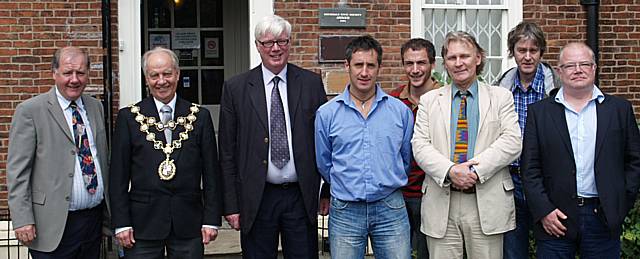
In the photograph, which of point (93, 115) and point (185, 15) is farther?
point (185, 15)

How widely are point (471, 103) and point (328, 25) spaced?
122 inches

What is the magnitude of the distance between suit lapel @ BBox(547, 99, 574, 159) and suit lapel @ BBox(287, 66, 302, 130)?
148 centimetres

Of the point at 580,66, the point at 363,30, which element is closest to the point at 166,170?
the point at 580,66

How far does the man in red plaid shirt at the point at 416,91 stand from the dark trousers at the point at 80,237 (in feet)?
6.24

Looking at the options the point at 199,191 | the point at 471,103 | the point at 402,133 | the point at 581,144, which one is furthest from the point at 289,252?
the point at 581,144

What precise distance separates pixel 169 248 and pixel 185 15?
16.3 feet

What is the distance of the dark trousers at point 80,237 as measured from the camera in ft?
14.8

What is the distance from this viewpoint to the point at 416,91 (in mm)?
5047

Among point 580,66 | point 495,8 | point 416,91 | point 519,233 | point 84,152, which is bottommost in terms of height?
point 519,233

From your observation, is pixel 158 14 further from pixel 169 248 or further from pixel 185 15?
pixel 169 248

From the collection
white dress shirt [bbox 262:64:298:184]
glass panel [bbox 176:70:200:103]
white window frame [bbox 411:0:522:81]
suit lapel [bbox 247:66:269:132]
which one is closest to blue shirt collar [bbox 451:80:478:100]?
white dress shirt [bbox 262:64:298:184]

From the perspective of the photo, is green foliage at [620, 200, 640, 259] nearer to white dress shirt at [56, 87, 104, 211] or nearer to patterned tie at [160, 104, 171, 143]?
patterned tie at [160, 104, 171, 143]

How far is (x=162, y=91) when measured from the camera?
14.8 ft

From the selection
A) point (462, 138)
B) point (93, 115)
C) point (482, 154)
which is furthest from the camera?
point (93, 115)
